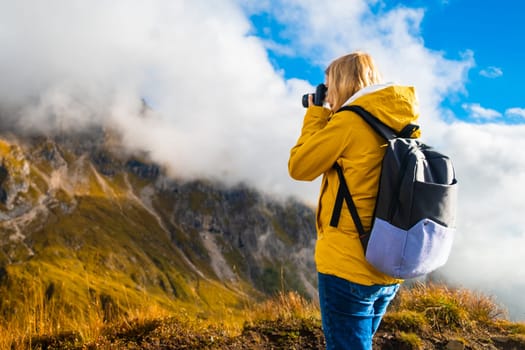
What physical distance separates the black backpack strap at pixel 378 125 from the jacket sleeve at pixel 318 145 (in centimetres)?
12

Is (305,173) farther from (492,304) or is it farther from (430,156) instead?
(492,304)

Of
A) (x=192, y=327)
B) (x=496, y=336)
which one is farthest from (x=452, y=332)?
(x=192, y=327)

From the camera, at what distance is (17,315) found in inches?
246

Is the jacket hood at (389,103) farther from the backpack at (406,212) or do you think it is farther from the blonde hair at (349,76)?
the blonde hair at (349,76)

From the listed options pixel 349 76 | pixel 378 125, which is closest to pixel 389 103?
pixel 378 125

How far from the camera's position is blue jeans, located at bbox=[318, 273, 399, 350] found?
3.55 metres

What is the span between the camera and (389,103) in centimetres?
363

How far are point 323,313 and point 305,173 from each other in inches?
51.0

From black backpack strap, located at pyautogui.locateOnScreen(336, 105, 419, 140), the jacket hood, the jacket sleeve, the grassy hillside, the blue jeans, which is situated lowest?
the grassy hillside

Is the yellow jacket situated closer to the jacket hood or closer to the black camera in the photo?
the jacket hood

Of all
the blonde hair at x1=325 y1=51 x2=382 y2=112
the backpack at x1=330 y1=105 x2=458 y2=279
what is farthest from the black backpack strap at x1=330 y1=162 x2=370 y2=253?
the blonde hair at x1=325 y1=51 x2=382 y2=112

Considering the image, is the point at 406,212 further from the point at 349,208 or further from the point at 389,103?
the point at 389,103

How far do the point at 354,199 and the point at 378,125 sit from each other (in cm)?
68

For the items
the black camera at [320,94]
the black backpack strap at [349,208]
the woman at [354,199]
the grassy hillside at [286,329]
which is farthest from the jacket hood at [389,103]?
the grassy hillside at [286,329]
